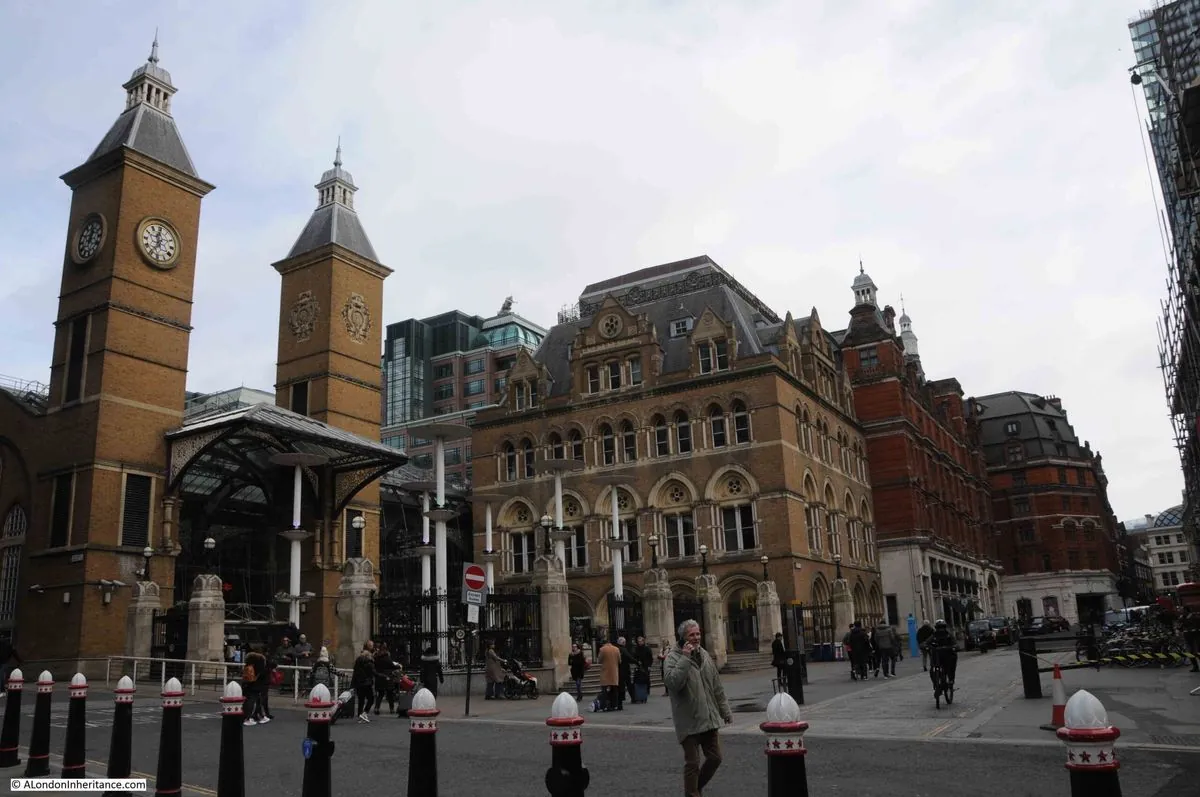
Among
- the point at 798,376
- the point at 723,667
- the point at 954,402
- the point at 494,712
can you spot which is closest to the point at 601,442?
the point at 798,376

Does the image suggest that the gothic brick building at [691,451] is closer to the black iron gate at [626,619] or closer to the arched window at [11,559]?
the black iron gate at [626,619]

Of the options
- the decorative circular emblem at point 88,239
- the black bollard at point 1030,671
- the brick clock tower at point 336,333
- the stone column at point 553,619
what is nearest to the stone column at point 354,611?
the stone column at point 553,619

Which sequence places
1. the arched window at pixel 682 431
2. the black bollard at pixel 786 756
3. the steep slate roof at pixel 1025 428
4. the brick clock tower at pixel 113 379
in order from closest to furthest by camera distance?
the black bollard at pixel 786 756 < the brick clock tower at pixel 113 379 < the arched window at pixel 682 431 < the steep slate roof at pixel 1025 428

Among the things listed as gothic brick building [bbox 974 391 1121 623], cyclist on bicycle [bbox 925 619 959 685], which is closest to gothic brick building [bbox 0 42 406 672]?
cyclist on bicycle [bbox 925 619 959 685]

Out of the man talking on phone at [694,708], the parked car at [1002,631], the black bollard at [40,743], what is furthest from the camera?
the parked car at [1002,631]

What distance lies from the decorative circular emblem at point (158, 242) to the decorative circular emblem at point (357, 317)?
30.8 ft

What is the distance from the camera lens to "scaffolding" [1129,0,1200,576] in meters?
26.6

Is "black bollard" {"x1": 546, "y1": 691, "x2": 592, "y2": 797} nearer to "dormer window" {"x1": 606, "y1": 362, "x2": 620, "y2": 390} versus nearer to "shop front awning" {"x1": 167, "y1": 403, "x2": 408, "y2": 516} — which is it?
"shop front awning" {"x1": 167, "y1": 403, "x2": 408, "y2": 516}

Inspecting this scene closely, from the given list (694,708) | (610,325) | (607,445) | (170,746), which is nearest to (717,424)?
(607,445)

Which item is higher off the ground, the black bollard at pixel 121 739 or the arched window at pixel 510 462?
the arched window at pixel 510 462

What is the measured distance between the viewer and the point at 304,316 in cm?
4581

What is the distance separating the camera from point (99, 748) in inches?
554

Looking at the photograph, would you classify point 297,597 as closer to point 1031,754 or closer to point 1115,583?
point 1031,754

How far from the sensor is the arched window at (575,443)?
163 ft
